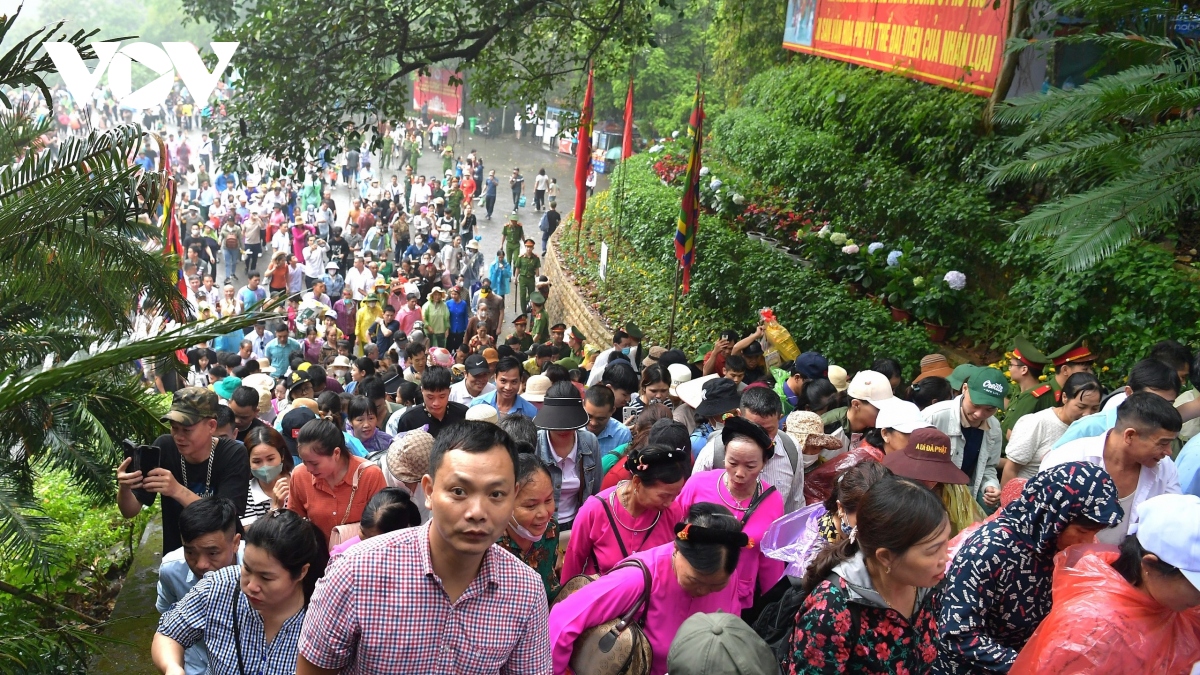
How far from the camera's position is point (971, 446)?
19.0 ft

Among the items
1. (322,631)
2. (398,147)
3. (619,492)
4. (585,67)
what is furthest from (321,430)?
(398,147)

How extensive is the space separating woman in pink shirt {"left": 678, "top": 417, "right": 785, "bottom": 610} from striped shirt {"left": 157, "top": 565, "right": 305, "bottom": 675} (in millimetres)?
1776

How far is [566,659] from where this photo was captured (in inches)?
132

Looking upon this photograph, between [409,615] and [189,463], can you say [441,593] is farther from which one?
[189,463]

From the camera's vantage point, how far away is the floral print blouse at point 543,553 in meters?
4.21

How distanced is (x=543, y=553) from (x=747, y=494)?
89 centimetres

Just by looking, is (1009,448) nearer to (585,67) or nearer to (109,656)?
(109,656)

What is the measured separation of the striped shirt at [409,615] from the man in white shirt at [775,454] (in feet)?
7.89

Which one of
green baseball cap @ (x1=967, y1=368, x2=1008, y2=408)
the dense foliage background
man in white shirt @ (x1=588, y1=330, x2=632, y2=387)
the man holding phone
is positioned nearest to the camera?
the man holding phone

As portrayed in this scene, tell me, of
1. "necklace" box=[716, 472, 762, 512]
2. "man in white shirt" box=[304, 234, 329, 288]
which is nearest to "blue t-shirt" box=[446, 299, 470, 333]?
"man in white shirt" box=[304, 234, 329, 288]

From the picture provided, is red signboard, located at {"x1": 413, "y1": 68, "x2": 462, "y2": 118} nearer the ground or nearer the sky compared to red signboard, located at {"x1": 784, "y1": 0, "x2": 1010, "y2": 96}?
nearer the ground

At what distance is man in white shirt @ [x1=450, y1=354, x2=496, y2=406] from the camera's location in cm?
779

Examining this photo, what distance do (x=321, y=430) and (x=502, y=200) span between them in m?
29.0

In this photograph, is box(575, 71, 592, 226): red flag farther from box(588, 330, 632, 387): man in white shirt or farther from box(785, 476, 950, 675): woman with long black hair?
box(785, 476, 950, 675): woman with long black hair
